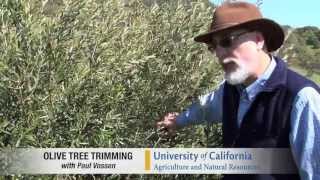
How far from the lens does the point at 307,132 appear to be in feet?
14.3

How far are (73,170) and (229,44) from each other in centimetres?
147

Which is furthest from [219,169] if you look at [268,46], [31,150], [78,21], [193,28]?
[193,28]

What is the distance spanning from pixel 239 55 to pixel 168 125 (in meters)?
1.65

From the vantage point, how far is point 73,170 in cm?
526

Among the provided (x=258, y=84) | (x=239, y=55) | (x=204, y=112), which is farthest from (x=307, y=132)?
(x=204, y=112)

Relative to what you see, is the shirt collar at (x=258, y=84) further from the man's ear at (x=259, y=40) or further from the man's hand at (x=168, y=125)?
the man's hand at (x=168, y=125)

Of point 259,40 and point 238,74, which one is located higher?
point 259,40

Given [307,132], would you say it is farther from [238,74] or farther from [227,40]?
[227,40]

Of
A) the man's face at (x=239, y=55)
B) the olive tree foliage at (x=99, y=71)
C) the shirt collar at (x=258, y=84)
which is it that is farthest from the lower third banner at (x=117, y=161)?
the man's face at (x=239, y=55)

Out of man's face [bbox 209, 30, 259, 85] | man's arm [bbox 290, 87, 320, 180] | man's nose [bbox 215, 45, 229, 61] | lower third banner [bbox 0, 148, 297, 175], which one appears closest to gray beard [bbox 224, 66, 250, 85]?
man's face [bbox 209, 30, 259, 85]

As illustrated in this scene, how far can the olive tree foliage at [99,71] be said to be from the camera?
17.6 feet

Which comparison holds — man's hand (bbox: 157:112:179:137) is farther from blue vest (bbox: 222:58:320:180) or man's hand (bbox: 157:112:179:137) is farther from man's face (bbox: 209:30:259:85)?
man's face (bbox: 209:30:259:85)

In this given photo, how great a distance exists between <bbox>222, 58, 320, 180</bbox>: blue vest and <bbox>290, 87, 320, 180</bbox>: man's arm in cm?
8

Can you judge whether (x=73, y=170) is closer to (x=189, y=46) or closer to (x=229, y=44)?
(x=229, y=44)
